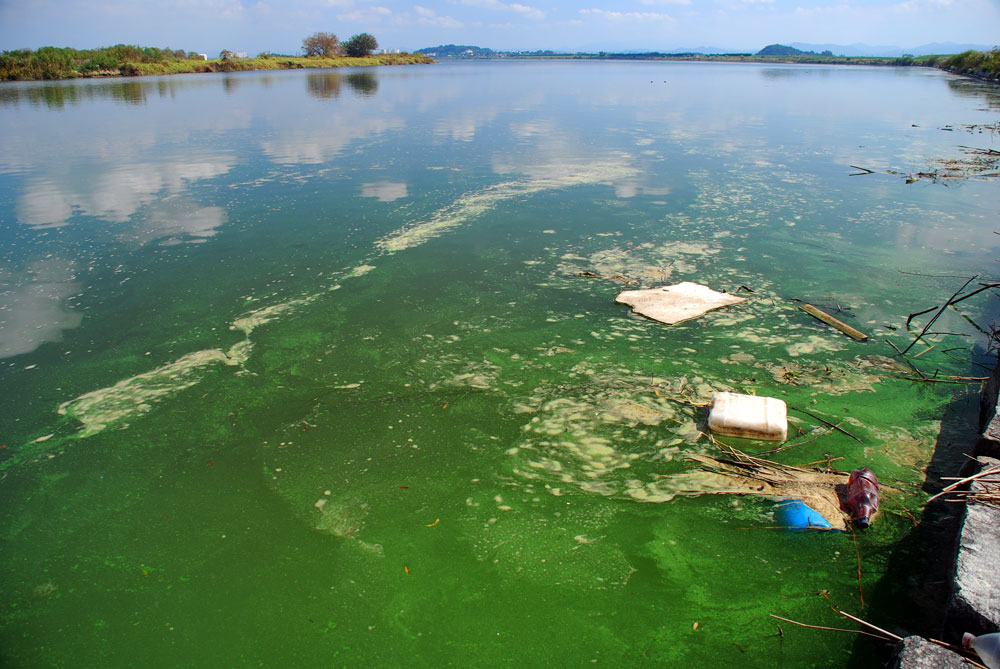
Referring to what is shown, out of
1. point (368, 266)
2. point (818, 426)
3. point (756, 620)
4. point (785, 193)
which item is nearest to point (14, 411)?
point (368, 266)

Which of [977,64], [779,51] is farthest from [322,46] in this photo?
[779,51]

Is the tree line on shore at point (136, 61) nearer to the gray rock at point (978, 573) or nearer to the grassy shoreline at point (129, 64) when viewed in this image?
the grassy shoreline at point (129, 64)

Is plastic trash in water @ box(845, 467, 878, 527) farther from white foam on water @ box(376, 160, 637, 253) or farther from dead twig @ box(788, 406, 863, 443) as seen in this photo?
white foam on water @ box(376, 160, 637, 253)

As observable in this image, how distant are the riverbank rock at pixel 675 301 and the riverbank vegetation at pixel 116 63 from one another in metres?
37.0

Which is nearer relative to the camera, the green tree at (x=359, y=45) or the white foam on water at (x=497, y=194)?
the white foam on water at (x=497, y=194)

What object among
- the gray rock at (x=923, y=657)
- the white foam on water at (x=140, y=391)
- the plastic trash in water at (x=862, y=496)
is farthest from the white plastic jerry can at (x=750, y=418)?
the white foam on water at (x=140, y=391)

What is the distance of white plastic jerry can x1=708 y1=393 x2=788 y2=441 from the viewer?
2908 millimetres

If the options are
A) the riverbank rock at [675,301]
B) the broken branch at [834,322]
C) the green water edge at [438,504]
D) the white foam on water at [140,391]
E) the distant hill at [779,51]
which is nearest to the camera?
the green water edge at [438,504]

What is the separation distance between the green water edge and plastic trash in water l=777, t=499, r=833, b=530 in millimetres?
50

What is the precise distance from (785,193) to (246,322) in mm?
6985

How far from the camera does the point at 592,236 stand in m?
5.97

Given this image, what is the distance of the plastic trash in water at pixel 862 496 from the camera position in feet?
7.93

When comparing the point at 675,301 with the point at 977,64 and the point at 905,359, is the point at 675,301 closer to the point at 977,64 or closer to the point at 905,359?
the point at 905,359

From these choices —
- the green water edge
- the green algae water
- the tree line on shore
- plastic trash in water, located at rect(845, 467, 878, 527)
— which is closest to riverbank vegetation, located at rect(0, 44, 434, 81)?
the tree line on shore
